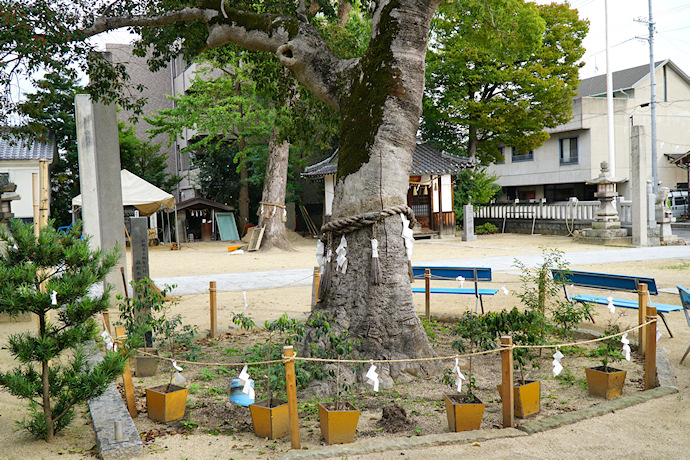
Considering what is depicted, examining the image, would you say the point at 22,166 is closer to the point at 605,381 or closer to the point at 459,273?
the point at 459,273

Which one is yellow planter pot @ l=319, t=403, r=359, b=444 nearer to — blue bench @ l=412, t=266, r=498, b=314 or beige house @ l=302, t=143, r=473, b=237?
blue bench @ l=412, t=266, r=498, b=314

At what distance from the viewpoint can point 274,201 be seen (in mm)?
19438

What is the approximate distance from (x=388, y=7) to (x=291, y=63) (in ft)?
3.78

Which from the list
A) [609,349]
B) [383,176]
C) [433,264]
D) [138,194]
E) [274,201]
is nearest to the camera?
[609,349]

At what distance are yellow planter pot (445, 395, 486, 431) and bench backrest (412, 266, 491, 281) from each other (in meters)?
3.86

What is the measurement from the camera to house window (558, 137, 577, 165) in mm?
29281

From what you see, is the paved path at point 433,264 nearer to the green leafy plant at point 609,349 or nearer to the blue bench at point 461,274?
the blue bench at point 461,274

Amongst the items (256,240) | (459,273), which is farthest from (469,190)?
(459,273)

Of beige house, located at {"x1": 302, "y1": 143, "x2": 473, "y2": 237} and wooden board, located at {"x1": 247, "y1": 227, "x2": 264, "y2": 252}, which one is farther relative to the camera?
beige house, located at {"x1": 302, "y1": 143, "x2": 473, "y2": 237}

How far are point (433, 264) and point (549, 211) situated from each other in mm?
12793

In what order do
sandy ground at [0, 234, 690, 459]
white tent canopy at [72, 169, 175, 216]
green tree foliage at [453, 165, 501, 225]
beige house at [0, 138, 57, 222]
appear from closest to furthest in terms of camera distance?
sandy ground at [0, 234, 690, 459], white tent canopy at [72, 169, 175, 216], beige house at [0, 138, 57, 222], green tree foliage at [453, 165, 501, 225]

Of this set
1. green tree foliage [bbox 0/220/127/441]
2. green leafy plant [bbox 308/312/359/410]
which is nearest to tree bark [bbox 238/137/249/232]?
green leafy plant [bbox 308/312/359/410]

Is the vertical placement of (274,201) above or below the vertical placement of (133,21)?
below

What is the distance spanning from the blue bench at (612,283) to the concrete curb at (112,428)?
15.8ft
